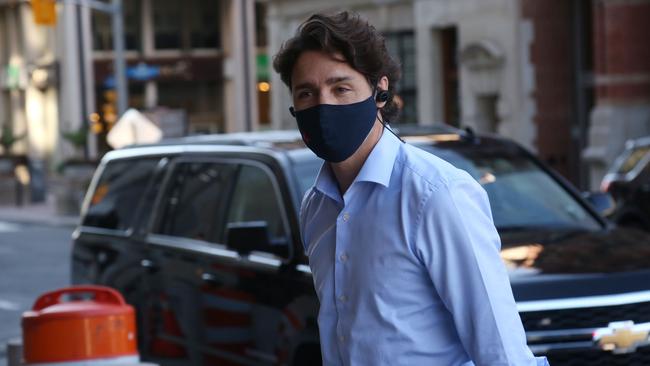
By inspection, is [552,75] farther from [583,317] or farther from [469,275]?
[469,275]

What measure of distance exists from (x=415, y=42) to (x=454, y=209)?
29.2 meters

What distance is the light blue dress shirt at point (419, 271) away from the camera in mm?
3229

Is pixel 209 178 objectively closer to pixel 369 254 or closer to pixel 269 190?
pixel 269 190

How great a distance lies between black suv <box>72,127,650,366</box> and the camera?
6.06 meters

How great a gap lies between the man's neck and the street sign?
27451mm

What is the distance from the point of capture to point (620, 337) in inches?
238

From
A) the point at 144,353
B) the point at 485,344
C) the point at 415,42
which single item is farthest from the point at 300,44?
the point at 415,42

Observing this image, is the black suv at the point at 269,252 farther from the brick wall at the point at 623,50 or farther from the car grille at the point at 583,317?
the brick wall at the point at 623,50

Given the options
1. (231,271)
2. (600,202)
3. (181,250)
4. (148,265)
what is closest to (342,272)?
(231,271)

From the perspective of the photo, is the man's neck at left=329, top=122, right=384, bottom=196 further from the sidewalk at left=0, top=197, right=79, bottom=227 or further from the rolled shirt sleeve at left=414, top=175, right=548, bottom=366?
the sidewalk at left=0, top=197, right=79, bottom=227

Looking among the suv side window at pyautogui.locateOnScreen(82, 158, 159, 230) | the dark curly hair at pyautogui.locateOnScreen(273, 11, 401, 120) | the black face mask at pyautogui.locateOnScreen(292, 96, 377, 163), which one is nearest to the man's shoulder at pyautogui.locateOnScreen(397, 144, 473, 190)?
the black face mask at pyautogui.locateOnScreen(292, 96, 377, 163)

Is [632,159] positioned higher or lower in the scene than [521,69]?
lower

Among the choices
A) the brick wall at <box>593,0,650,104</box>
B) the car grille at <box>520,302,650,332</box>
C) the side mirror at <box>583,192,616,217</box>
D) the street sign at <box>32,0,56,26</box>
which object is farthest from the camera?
the street sign at <box>32,0,56,26</box>

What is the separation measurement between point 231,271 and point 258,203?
410 mm
